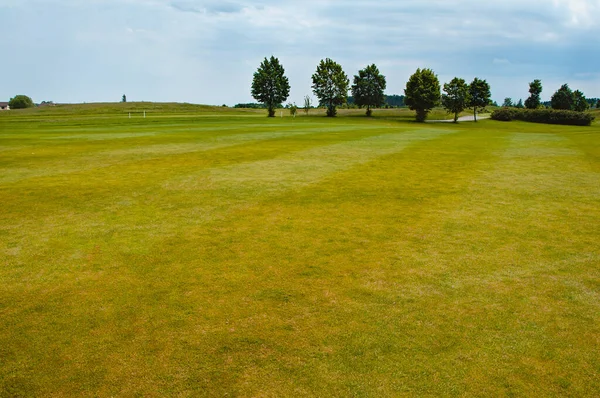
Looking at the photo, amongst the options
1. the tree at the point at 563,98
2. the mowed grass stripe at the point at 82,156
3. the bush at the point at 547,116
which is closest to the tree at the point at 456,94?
the bush at the point at 547,116

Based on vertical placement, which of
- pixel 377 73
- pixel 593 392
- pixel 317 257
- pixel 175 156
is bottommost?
pixel 593 392

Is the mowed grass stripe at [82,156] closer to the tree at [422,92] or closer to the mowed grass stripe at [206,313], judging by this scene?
the mowed grass stripe at [206,313]

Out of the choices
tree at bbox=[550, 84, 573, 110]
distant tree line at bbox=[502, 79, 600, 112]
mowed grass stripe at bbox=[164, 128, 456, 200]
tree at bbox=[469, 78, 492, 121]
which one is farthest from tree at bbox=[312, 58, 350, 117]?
mowed grass stripe at bbox=[164, 128, 456, 200]

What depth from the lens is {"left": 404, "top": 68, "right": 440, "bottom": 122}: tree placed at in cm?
8238

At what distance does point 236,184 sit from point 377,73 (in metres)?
97.6

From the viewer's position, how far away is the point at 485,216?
9.20m

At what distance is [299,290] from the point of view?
5.77 metres

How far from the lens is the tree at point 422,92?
82.4 meters

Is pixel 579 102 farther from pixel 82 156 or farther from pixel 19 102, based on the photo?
pixel 19 102

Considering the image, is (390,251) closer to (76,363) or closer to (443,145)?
(76,363)

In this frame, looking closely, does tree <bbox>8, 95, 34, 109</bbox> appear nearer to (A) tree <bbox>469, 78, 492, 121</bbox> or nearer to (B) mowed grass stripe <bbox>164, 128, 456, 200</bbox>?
(A) tree <bbox>469, 78, 492, 121</bbox>

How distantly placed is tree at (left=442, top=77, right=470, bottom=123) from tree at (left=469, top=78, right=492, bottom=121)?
18.3 ft

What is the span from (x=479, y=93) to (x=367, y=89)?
25754mm

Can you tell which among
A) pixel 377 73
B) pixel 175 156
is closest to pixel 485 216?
pixel 175 156
